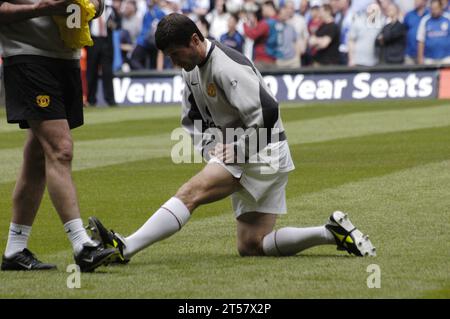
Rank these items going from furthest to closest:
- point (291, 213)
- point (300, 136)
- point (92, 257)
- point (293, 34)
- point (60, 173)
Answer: point (293, 34) → point (300, 136) → point (291, 213) → point (60, 173) → point (92, 257)

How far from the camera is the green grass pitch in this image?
691cm

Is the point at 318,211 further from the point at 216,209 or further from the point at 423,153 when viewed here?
the point at 423,153

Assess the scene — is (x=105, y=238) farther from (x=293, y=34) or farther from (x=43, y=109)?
(x=293, y=34)

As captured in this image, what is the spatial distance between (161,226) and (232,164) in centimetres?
59

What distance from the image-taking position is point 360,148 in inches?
627

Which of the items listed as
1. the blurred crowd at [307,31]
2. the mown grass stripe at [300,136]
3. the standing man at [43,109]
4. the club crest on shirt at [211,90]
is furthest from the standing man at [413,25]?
the standing man at [43,109]

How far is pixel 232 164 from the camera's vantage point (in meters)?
7.81

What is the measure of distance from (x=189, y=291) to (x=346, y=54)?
72.3ft

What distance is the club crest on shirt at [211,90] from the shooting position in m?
7.83

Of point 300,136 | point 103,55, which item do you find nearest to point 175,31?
point 300,136

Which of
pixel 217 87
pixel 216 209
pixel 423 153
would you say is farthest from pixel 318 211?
pixel 423 153

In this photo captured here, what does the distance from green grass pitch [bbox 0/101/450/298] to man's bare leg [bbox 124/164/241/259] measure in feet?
0.58

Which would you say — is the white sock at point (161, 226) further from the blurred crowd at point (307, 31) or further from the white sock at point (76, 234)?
the blurred crowd at point (307, 31)

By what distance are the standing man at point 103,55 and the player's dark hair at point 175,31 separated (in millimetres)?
18214
